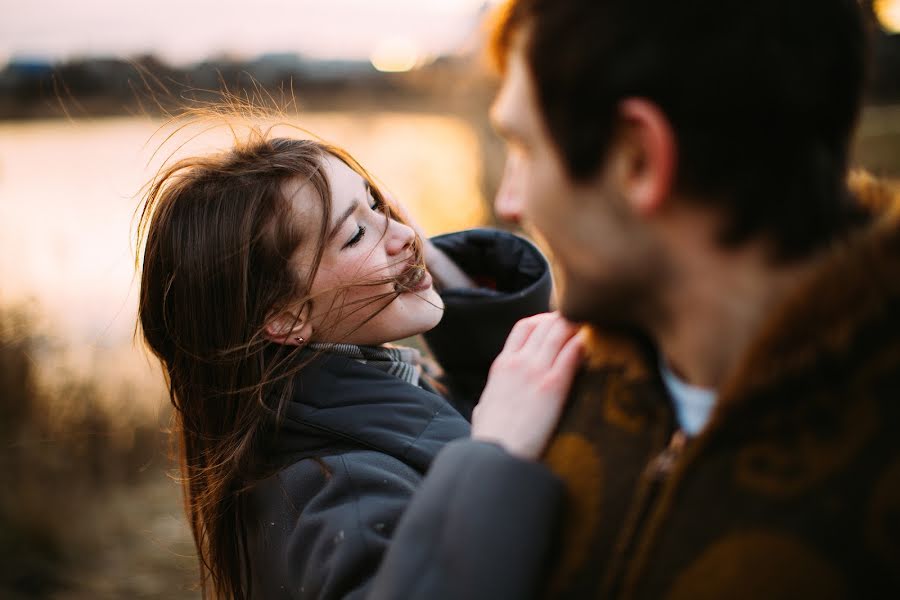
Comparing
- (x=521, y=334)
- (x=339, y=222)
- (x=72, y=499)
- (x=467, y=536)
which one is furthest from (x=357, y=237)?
(x=72, y=499)

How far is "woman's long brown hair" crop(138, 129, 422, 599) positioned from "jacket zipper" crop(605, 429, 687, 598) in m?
1.01

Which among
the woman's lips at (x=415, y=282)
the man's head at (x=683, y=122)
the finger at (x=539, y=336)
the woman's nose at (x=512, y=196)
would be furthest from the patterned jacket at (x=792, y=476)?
the woman's lips at (x=415, y=282)

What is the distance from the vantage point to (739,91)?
95 centimetres

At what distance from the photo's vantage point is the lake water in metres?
4.48

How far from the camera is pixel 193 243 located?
1.89 metres

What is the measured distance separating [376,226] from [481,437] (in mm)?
882

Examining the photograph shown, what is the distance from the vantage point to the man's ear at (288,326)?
191cm

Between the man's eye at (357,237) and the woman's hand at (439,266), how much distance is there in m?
0.40

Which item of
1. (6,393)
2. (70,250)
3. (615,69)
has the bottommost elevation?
(6,393)

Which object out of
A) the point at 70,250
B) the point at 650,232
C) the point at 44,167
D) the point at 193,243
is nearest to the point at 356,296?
the point at 193,243

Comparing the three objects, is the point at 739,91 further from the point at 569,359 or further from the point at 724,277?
the point at 569,359

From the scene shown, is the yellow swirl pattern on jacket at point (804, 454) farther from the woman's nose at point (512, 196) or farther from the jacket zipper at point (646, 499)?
the woman's nose at point (512, 196)

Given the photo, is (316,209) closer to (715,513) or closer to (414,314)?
(414,314)

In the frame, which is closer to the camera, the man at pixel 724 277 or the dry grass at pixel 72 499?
the man at pixel 724 277
